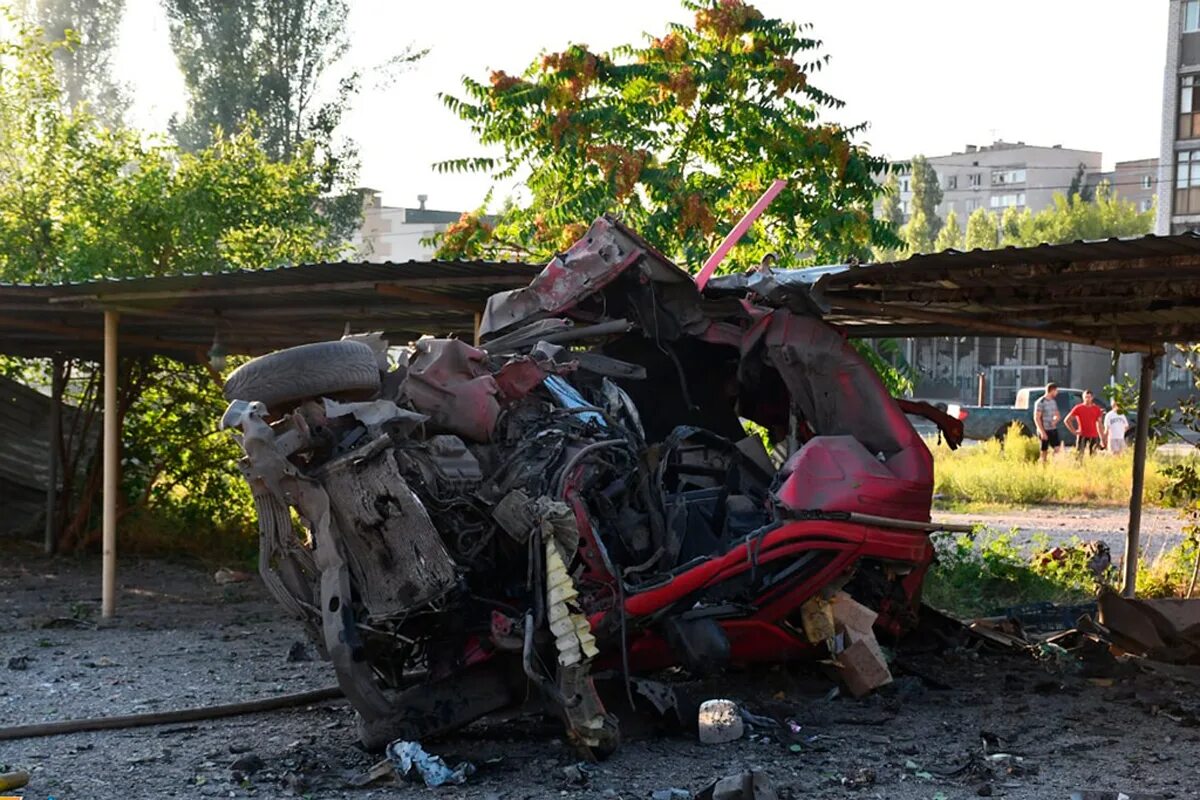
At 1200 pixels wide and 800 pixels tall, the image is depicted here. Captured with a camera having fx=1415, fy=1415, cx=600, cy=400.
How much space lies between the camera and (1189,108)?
45312 mm

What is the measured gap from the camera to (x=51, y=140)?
18.8 m

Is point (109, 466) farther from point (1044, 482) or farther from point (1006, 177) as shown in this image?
point (1006, 177)

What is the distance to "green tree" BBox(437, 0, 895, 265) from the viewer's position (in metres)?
15.3

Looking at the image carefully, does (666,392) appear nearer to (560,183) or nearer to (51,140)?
(560,183)

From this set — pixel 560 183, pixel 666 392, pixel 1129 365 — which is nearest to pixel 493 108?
pixel 560 183

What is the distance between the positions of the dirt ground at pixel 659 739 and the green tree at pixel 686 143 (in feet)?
21.2

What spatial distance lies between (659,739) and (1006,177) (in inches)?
4097

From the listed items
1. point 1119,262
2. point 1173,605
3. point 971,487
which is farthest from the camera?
point 971,487

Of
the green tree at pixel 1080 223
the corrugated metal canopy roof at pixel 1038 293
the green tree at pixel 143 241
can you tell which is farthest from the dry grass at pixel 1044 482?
the green tree at pixel 1080 223

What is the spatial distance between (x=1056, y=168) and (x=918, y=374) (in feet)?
307

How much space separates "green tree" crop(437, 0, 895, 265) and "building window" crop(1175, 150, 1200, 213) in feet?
110

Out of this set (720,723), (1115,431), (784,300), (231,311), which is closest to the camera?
(720,723)

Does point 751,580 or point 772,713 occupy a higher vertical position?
point 751,580

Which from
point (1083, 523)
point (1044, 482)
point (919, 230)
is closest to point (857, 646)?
point (1083, 523)
